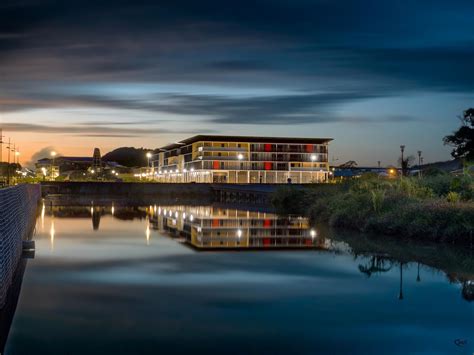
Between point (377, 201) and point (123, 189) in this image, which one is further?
point (123, 189)

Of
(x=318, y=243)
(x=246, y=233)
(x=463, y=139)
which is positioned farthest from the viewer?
(x=463, y=139)

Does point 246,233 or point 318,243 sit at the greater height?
point 246,233

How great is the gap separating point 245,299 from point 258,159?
10887 centimetres

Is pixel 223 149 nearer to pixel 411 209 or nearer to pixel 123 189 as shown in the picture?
pixel 123 189

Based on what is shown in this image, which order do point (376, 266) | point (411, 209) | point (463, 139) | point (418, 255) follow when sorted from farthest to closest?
1. point (463, 139)
2. point (411, 209)
3. point (418, 255)
4. point (376, 266)

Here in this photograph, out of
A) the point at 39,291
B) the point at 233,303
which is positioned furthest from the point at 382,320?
the point at 39,291

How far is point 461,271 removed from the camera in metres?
17.9

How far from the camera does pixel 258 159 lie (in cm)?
12256

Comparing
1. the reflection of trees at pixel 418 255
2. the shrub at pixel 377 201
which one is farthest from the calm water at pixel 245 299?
the shrub at pixel 377 201

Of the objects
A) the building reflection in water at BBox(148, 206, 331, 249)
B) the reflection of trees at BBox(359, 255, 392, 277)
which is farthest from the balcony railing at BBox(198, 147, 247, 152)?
the reflection of trees at BBox(359, 255, 392, 277)

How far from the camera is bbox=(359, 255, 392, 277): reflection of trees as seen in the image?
18.3 metres

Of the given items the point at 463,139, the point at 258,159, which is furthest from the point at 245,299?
the point at 258,159

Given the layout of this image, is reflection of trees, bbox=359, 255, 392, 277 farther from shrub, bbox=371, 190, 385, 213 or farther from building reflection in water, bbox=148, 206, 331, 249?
shrub, bbox=371, 190, 385, 213

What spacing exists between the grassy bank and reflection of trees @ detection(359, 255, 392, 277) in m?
4.95
